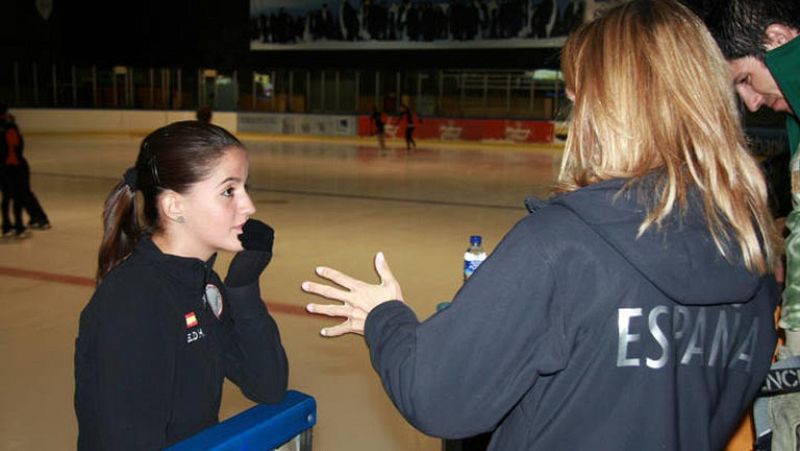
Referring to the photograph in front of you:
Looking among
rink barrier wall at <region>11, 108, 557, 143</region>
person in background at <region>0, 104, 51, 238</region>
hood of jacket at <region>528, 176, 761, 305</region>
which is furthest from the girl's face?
rink barrier wall at <region>11, 108, 557, 143</region>

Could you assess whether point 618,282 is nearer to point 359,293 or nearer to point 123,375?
point 359,293

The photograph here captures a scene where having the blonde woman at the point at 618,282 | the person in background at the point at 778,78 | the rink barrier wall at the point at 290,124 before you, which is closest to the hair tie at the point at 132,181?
the blonde woman at the point at 618,282

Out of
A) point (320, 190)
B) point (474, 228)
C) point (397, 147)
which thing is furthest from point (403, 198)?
point (397, 147)

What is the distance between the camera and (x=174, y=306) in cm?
160

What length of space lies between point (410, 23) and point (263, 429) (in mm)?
26221

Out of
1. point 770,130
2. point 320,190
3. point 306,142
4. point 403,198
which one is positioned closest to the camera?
point 403,198

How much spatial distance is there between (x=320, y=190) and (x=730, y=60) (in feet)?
35.1

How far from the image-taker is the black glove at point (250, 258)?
1737mm

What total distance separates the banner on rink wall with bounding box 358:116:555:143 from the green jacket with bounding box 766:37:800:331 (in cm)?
2223

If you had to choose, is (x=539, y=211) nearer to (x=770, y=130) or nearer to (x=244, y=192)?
(x=244, y=192)

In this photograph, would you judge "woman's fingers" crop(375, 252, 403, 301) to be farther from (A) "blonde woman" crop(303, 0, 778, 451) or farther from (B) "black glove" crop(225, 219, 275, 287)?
(B) "black glove" crop(225, 219, 275, 287)

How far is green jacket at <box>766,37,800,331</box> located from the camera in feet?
4.77

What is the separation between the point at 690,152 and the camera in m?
1.12

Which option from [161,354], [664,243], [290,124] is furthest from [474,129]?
[664,243]
